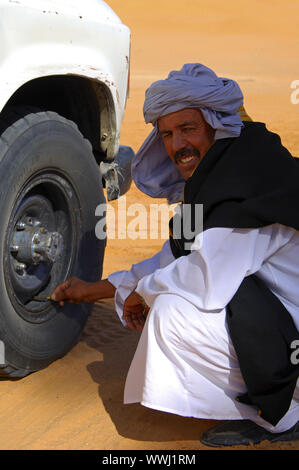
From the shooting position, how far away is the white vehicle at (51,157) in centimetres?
286

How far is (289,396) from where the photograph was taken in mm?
Result: 2668

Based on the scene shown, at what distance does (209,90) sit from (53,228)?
115cm

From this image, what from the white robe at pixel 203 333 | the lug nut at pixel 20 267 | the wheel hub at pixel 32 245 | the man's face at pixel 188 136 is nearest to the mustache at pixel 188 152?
the man's face at pixel 188 136

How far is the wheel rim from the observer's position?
10.2 ft

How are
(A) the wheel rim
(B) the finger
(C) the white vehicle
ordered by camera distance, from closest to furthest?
(C) the white vehicle
(A) the wheel rim
(B) the finger

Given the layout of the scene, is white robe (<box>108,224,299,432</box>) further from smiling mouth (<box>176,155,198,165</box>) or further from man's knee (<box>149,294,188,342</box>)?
smiling mouth (<box>176,155,198,165</box>)

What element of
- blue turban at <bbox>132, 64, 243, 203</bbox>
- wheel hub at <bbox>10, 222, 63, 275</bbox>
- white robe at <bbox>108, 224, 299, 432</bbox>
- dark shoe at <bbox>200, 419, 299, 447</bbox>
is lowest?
dark shoe at <bbox>200, 419, 299, 447</bbox>

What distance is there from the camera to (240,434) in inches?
110

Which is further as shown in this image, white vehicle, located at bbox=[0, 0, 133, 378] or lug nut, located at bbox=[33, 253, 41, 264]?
lug nut, located at bbox=[33, 253, 41, 264]

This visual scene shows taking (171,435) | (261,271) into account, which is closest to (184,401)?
(171,435)

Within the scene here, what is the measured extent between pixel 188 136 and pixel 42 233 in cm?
85

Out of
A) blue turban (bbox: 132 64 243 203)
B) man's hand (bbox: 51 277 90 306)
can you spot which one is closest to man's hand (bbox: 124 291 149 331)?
man's hand (bbox: 51 277 90 306)

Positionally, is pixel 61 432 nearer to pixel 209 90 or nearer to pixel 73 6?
pixel 209 90

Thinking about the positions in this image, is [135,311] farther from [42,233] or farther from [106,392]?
[42,233]
